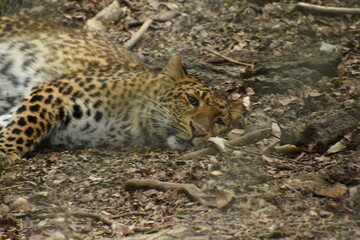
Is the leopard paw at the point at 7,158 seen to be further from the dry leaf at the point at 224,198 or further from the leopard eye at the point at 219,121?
the dry leaf at the point at 224,198

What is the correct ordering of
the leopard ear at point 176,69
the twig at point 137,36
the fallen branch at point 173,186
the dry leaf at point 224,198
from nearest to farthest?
the dry leaf at point 224,198, the fallen branch at point 173,186, the leopard ear at point 176,69, the twig at point 137,36

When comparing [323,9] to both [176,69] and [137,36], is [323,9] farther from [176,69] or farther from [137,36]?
[176,69]

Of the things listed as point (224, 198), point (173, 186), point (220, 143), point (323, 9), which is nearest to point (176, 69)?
point (220, 143)

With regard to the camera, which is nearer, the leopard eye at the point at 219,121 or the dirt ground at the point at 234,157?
the dirt ground at the point at 234,157

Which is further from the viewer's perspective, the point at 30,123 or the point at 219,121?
the point at 219,121

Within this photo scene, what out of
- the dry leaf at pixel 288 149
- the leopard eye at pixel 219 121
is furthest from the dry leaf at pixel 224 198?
the leopard eye at pixel 219 121

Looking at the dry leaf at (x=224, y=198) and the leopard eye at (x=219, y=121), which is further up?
the dry leaf at (x=224, y=198)

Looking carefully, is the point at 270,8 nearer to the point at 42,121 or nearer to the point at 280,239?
the point at 42,121

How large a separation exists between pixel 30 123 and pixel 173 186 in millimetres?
2427

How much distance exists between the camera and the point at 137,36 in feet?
38.5

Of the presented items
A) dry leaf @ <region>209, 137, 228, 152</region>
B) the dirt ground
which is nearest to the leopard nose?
dry leaf @ <region>209, 137, 228, 152</region>

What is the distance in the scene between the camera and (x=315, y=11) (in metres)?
12.0

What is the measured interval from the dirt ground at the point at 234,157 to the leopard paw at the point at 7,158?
0.13 m

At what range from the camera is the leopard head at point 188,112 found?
27.0 feet
